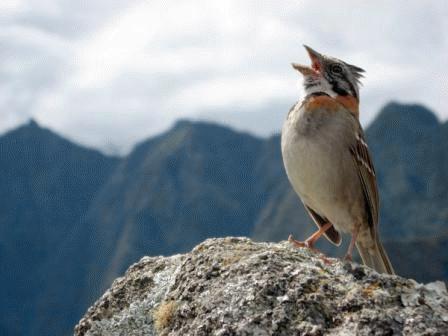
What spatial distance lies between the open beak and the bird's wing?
94 cm

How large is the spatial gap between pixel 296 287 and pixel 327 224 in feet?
13.5

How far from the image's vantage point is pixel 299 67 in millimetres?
8703

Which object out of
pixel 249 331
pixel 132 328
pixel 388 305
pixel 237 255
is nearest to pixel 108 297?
pixel 132 328

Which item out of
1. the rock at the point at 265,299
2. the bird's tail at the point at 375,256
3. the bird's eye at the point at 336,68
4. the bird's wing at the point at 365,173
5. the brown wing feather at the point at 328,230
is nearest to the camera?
the rock at the point at 265,299

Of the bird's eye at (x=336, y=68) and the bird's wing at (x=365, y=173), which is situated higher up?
the bird's eye at (x=336, y=68)

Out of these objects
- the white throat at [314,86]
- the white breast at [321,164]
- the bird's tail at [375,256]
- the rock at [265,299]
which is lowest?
the bird's tail at [375,256]

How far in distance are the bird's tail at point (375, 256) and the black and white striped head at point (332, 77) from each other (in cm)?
185

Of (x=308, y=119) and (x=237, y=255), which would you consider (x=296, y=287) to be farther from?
(x=308, y=119)

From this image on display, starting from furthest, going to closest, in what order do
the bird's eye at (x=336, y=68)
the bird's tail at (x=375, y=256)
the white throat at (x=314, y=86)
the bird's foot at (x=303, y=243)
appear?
the bird's eye at (x=336, y=68)
the white throat at (x=314, y=86)
the bird's tail at (x=375, y=256)
the bird's foot at (x=303, y=243)

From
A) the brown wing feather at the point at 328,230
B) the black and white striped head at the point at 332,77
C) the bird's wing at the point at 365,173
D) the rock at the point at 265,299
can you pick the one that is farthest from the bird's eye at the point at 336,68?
the rock at the point at 265,299

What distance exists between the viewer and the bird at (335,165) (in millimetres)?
7957

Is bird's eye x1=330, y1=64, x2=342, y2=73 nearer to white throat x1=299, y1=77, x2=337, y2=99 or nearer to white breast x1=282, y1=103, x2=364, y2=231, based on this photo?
white throat x1=299, y1=77, x2=337, y2=99

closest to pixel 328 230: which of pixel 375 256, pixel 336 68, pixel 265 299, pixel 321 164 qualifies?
pixel 375 256

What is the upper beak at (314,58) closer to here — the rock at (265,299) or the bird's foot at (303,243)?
the bird's foot at (303,243)
